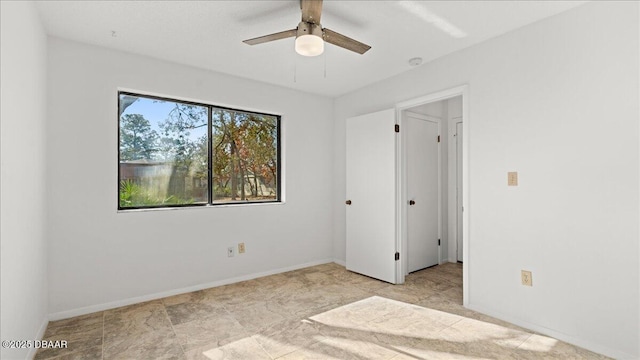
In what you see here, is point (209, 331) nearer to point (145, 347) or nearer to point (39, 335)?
point (145, 347)

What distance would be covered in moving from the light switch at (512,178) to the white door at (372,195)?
1255 millimetres

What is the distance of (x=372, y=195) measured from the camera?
397 centimetres

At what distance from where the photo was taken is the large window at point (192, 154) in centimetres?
323

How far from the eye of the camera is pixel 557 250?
241 cm

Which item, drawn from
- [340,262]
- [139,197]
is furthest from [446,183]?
[139,197]

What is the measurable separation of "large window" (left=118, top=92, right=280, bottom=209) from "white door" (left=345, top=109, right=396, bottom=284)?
1046mm

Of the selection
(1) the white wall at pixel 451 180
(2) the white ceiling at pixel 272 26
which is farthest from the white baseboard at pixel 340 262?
(2) the white ceiling at pixel 272 26

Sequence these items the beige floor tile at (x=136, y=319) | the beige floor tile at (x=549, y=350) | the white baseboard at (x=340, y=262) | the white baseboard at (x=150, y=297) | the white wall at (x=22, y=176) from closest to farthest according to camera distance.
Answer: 1. the white wall at (x=22, y=176)
2. the beige floor tile at (x=549, y=350)
3. the beige floor tile at (x=136, y=319)
4. the white baseboard at (x=150, y=297)
5. the white baseboard at (x=340, y=262)

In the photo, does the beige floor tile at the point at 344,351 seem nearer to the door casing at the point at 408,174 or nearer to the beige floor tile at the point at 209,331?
the beige floor tile at the point at 209,331

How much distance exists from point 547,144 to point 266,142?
120 inches

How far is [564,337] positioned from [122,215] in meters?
3.90

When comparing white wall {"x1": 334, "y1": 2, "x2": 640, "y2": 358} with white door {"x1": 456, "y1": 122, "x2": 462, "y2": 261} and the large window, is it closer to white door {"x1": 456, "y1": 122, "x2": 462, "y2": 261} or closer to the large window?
white door {"x1": 456, "y1": 122, "x2": 462, "y2": 261}

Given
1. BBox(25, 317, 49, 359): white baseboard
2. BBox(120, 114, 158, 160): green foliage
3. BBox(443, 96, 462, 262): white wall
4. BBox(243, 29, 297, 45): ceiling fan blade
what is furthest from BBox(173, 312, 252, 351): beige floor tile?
BBox(443, 96, 462, 262): white wall

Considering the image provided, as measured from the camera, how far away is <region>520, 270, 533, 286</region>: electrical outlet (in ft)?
8.38
